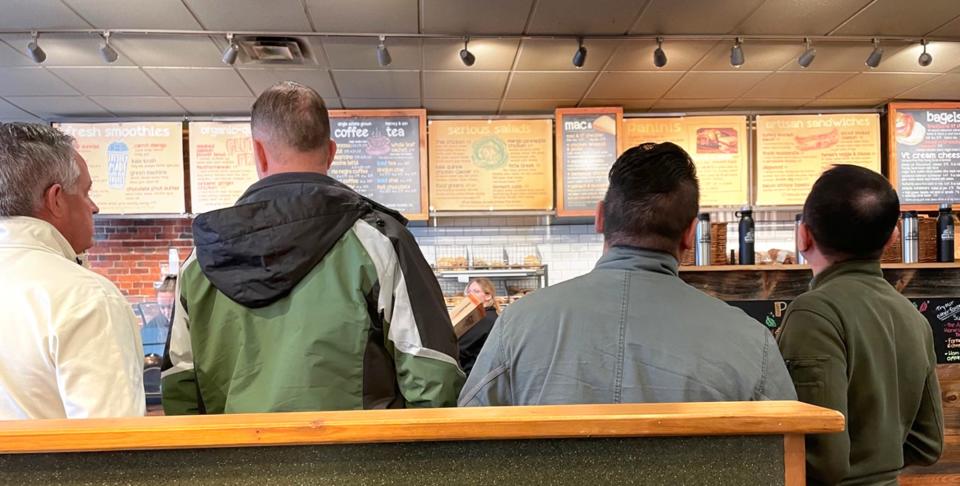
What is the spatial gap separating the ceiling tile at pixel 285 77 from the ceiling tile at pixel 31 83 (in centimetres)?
126

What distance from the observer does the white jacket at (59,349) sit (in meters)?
1.03

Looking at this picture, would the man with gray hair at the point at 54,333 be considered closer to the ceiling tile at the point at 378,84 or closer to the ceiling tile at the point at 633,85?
the ceiling tile at the point at 378,84

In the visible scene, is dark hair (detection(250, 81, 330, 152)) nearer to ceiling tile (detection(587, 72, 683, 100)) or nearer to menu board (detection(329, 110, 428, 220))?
ceiling tile (detection(587, 72, 683, 100))

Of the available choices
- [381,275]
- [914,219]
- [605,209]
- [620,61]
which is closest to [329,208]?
[381,275]

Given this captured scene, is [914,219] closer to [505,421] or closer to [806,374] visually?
[806,374]

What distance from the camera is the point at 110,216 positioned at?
4410 millimetres

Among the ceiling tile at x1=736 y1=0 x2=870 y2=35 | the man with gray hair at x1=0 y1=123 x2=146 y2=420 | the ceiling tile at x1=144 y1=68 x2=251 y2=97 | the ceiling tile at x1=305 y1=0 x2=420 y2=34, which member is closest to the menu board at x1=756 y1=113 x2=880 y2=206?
the ceiling tile at x1=736 y1=0 x2=870 y2=35

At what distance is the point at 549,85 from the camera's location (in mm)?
4078

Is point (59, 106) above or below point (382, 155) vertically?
above

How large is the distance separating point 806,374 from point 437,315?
778 mm

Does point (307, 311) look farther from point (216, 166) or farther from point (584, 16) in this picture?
point (216, 166)

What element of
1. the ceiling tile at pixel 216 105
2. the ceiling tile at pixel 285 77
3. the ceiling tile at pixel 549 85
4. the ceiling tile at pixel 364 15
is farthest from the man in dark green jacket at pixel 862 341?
the ceiling tile at pixel 216 105

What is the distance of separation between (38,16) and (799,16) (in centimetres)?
405

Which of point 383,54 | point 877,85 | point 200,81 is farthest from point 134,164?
point 877,85
